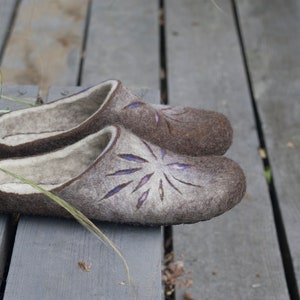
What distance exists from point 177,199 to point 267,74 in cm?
110

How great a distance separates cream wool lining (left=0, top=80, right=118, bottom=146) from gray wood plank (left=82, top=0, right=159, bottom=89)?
2.34ft

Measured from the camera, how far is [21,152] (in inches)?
45.6

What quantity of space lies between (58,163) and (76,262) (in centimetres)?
22

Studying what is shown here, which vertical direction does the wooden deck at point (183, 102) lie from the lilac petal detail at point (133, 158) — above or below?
below

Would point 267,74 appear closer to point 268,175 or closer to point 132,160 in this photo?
point 268,175

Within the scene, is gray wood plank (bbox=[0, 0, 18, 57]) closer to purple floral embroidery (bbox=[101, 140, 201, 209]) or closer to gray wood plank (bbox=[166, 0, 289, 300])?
gray wood plank (bbox=[166, 0, 289, 300])

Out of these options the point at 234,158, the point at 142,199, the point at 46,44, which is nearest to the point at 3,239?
the point at 142,199

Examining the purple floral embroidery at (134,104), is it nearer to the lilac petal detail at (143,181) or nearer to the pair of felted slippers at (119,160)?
the pair of felted slippers at (119,160)

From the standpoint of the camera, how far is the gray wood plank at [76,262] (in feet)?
3.18

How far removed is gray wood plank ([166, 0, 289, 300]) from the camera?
56.8 inches

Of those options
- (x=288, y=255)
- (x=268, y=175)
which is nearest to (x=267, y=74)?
(x=268, y=175)

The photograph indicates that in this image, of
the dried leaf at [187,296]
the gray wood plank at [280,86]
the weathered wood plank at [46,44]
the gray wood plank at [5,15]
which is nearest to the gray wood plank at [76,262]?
the dried leaf at [187,296]

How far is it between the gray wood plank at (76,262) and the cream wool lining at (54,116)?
0.72ft

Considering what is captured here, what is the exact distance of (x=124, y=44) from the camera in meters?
2.14
